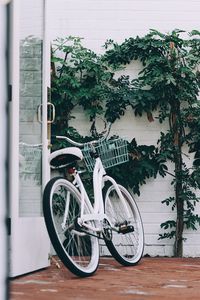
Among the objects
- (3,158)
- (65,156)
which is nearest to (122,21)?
(65,156)

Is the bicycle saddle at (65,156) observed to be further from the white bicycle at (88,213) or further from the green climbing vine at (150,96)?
the green climbing vine at (150,96)

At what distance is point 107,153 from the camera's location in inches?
166

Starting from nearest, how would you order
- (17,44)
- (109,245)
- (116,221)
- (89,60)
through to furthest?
(17,44)
(109,245)
(116,221)
(89,60)

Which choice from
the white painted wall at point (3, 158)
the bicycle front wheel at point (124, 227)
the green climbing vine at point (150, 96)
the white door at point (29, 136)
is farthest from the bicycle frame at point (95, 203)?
the white painted wall at point (3, 158)

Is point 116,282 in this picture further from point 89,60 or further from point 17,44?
point 89,60

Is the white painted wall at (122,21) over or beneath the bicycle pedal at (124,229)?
over

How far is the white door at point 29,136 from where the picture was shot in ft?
11.2

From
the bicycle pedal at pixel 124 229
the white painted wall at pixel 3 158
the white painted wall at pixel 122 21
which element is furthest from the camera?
the white painted wall at pixel 122 21

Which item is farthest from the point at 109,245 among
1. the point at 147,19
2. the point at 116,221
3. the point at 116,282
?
the point at 147,19

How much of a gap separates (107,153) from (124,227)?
2.09ft

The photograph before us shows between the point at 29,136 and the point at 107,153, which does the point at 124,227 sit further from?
the point at 29,136

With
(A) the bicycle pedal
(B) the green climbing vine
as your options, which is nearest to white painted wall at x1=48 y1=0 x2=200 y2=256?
(B) the green climbing vine

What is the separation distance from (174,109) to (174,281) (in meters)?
2.11

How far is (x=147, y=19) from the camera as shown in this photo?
503 centimetres
